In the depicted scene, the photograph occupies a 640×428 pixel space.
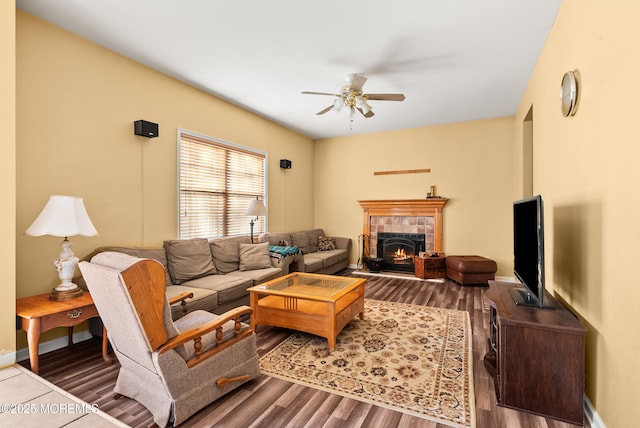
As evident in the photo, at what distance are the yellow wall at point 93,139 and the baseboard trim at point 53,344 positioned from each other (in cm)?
47

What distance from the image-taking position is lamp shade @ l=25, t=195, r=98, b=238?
240 cm

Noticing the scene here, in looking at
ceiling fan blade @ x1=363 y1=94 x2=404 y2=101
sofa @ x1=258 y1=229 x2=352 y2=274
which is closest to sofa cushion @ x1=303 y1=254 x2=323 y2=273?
sofa @ x1=258 y1=229 x2=352 y2=274

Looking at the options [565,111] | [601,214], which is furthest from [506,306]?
[565,111]

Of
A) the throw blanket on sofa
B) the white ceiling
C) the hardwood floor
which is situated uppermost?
the white ceiling

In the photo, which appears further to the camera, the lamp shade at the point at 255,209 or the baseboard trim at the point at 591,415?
→ the lamp shade at the point at 255,209

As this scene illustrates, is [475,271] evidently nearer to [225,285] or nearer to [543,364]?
[543,364]

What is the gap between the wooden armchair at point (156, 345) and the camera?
1659 mm

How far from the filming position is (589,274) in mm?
2010

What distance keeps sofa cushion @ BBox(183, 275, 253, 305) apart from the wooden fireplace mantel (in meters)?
3.51

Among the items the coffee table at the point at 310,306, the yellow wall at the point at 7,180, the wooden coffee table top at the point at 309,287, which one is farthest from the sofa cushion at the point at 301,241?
the yellow wall at the point at 7,180

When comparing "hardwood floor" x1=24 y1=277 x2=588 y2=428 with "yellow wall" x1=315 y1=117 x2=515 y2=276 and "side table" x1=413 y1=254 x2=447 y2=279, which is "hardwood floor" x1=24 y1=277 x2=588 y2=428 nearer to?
"side table" x1=413 y1=254 x2=447 y2=279

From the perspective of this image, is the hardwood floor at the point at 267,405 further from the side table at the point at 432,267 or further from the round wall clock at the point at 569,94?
the side table at the point at 432,267

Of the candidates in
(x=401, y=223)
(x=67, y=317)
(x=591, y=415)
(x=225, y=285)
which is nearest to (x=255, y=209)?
(x=225, y=285)

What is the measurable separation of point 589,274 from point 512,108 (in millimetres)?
4035
